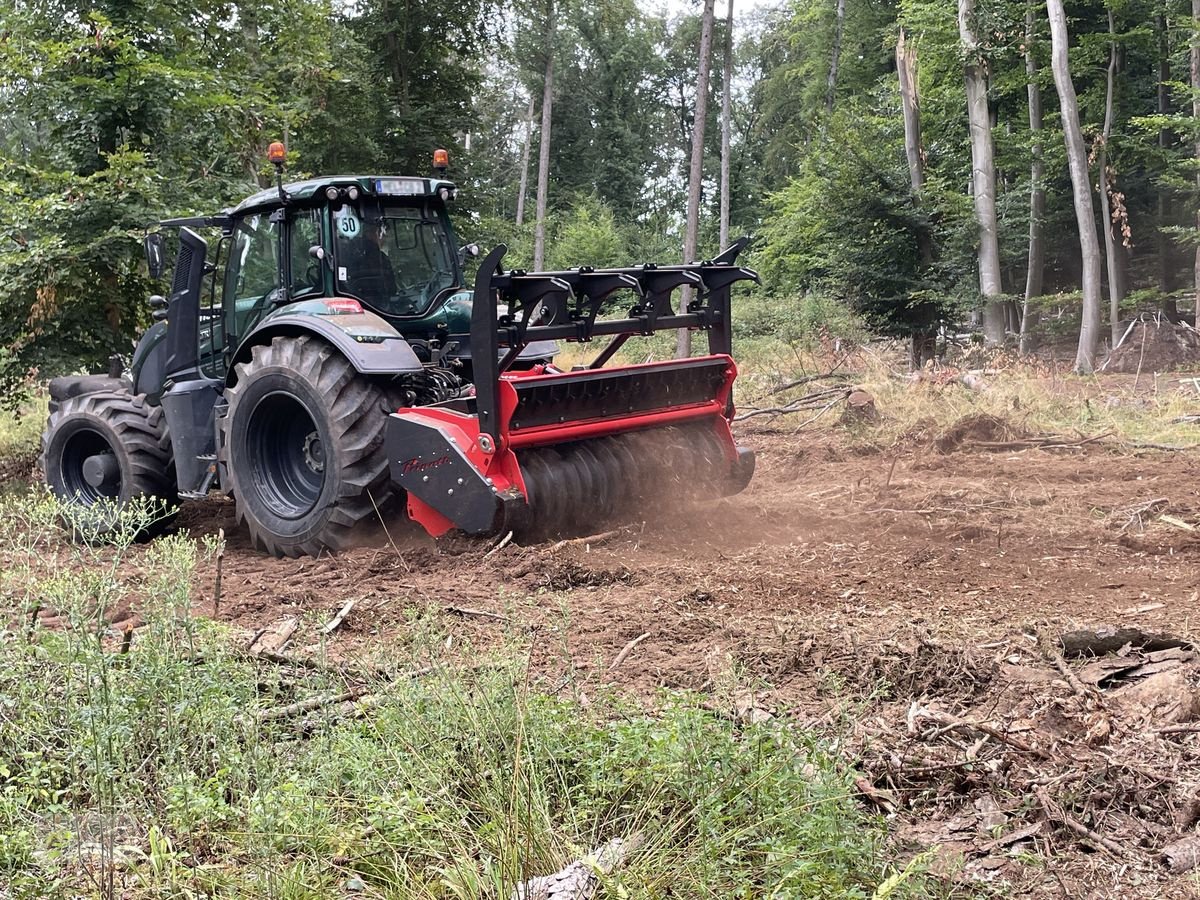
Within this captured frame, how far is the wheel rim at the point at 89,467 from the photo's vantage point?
8.06 m

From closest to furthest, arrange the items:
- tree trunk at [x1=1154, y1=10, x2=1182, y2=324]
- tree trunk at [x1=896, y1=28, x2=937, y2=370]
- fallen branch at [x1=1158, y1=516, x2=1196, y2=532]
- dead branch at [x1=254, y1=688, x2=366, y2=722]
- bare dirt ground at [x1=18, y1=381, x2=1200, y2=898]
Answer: bare dirt ground at [x1=18, y1=381, x2=1200, y2=898] → dead branch at [x1=254, y1=688, x2=366, y2=722] → fallen branch at [x1=1158, y1=516, x2=1196, y2=532] → tree trunk at [x1=896, y1=28, x2=937, y2=370] → tree trunk at [x1=1154, y1=10, x2=1182, y2=324]

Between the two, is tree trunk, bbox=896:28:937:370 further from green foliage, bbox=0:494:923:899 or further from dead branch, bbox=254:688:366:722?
green foliage, bbox=0:494:923:899

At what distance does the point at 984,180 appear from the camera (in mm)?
20281

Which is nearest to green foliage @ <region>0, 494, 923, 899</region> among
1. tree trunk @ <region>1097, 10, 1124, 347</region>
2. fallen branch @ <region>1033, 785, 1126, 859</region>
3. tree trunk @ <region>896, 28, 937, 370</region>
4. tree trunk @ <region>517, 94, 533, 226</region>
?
fallen branch @ <region>1033, 785, 1126, 859</region>

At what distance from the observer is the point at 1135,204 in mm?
23656

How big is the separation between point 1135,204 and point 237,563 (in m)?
22.7

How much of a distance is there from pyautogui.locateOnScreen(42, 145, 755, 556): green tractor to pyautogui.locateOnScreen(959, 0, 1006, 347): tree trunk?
13.9 metres

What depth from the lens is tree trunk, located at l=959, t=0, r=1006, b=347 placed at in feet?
64.6

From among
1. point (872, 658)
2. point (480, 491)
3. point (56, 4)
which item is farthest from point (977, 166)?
point (872, 658)

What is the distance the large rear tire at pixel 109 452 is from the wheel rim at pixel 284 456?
1164mm

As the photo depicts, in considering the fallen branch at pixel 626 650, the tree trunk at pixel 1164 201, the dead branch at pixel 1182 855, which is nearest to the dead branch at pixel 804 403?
the fallen branch at pixel 626 650

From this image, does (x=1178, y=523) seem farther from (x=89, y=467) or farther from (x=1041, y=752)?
(x=89, y=467)

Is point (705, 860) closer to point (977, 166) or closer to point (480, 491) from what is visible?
point (480, 491)

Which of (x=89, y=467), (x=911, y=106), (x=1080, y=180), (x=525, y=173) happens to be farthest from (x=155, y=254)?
(x=525, y=173)
